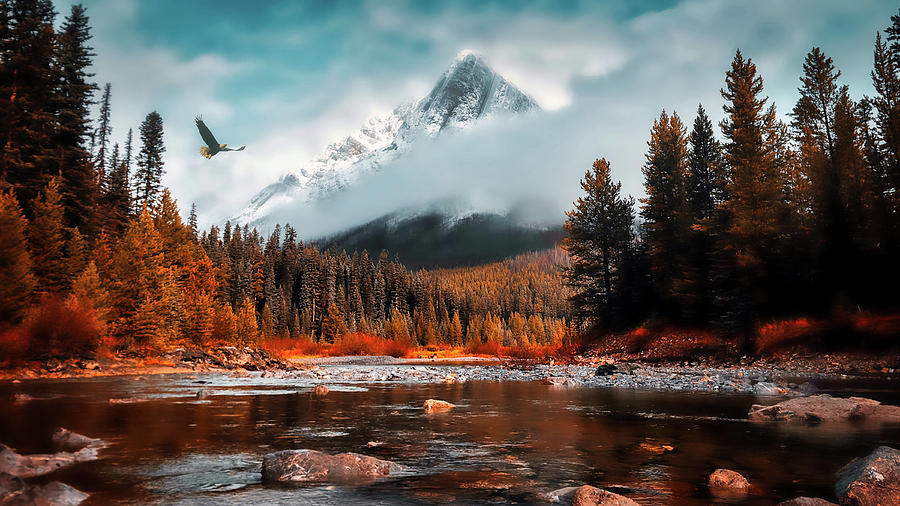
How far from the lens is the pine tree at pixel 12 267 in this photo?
3228 cm

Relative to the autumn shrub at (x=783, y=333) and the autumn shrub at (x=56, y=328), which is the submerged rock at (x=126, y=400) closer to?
the autumn shrub at (x=56, y=328)

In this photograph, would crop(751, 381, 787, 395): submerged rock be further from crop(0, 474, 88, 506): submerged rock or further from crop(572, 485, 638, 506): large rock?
crop(0, 474, 88, 506): submerged rock

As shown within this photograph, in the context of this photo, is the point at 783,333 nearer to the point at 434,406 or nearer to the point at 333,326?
the point at 434,406

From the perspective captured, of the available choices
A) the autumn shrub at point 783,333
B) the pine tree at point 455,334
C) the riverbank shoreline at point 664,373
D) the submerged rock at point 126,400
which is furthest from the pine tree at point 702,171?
the pine tree at point 455,334

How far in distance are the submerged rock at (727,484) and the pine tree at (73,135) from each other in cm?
5451

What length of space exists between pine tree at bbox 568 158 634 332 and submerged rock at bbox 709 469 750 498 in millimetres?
43695

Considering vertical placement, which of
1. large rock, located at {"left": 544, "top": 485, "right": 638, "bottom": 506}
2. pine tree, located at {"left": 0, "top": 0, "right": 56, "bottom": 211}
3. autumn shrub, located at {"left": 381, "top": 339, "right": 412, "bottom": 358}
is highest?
pine tree, located at {"left": 0, "top": 0, "right": 56, "bottom": 211}

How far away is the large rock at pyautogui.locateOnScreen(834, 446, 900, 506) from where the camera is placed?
639 centimetres

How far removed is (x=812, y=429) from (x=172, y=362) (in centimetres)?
4578

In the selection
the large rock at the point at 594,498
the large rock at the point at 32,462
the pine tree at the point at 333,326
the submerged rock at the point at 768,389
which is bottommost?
the submerged rock at the point at 768,389

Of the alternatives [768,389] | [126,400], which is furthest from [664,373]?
[126,400]

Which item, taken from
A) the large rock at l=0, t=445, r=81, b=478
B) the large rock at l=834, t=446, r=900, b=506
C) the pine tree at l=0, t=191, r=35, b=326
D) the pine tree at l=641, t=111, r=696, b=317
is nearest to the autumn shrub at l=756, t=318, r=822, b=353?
the pine tree at l=641, t=111, r=696, b=317

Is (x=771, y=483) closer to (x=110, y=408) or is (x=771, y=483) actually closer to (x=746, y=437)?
(x=746, y=437)

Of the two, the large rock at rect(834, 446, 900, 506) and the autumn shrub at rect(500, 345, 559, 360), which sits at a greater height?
the large rock at rect(834, 446, 900, 506)
